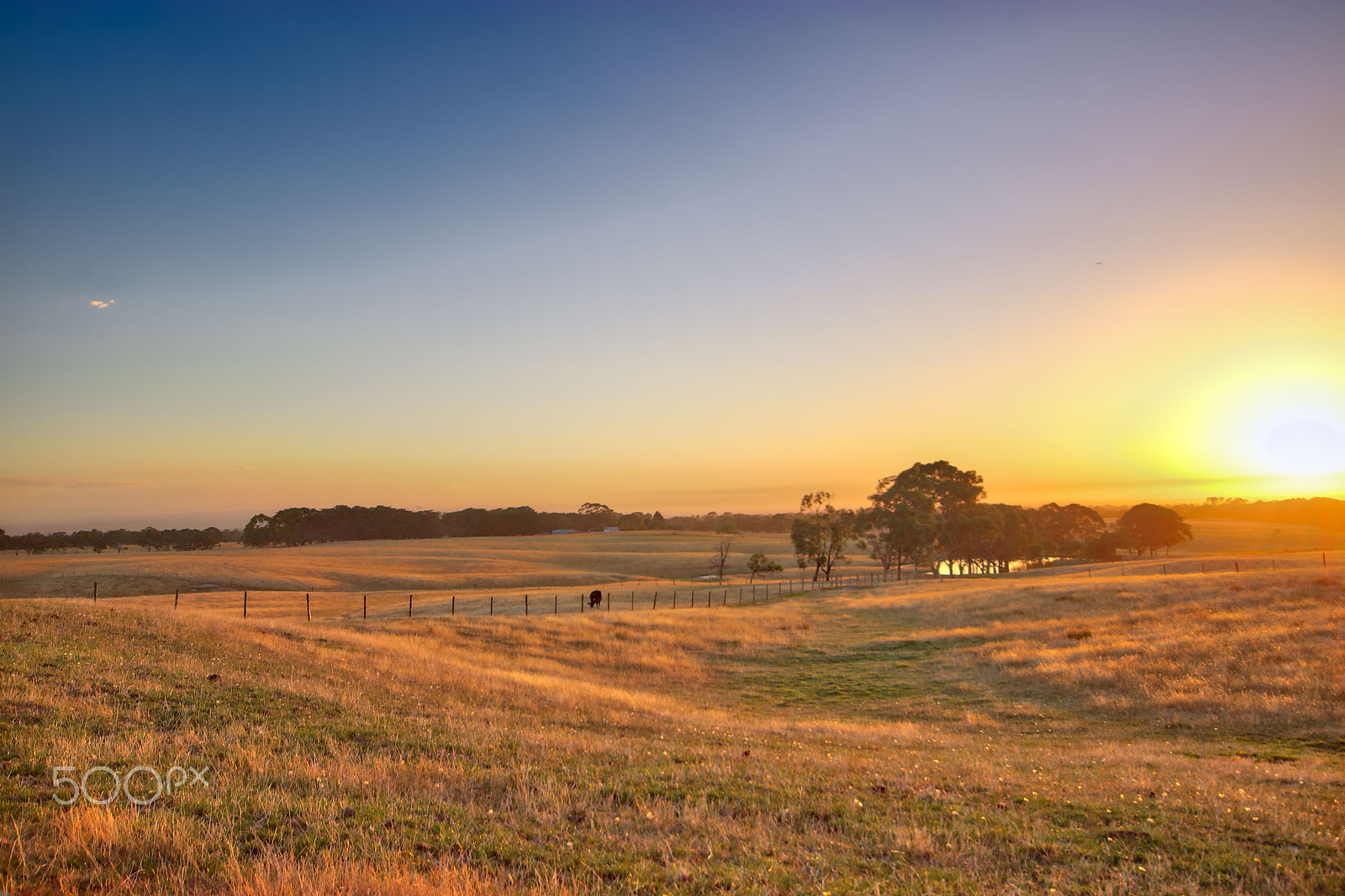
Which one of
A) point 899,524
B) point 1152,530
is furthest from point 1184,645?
point 1152,530

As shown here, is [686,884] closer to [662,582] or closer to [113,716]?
[113,716]

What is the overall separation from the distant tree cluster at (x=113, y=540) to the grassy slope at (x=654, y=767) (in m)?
149

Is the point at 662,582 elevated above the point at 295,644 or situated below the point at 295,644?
below

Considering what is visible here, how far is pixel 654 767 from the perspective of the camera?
11516mm

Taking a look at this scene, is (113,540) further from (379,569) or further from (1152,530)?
(1152,530)

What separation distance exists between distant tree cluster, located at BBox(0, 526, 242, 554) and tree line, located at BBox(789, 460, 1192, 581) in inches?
4874

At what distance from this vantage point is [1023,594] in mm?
48469

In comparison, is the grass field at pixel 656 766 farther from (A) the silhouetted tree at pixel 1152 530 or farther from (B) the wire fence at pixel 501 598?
(A) the silhouetted tree at pixel 1152 530

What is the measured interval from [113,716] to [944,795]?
44.3ft

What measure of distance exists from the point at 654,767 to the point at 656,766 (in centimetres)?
9

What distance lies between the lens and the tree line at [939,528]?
313 ft

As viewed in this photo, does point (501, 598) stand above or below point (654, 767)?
below

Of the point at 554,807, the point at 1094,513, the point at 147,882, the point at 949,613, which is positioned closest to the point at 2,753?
the point at 147,882

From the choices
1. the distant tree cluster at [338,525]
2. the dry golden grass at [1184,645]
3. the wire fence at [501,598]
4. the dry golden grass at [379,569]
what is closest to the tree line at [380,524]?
the distant tree cluster at [338,525]
